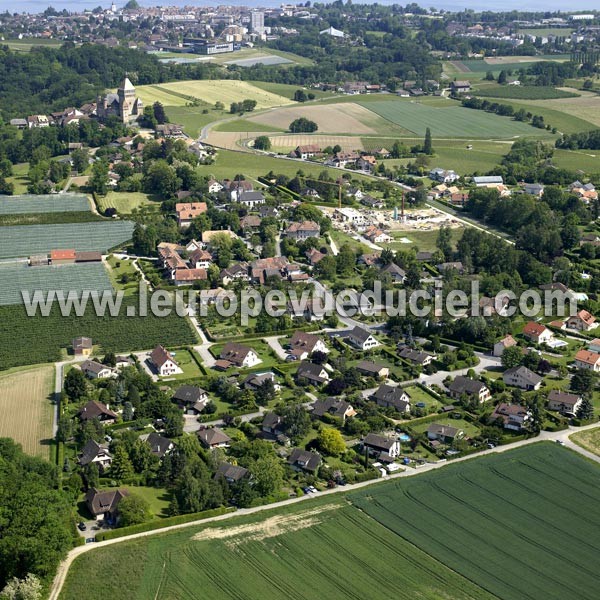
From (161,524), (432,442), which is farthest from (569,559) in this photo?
(161,524)

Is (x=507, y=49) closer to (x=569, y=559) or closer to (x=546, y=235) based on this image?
(x=546, y=235)

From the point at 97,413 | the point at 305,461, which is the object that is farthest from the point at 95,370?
the point at 305,461

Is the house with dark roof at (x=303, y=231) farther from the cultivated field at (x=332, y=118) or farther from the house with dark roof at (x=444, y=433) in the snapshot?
the cultivated field at (x=332, y=118)

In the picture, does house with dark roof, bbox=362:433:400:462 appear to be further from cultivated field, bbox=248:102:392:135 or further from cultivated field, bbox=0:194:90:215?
cultivated field, bbox=248:102:392:135

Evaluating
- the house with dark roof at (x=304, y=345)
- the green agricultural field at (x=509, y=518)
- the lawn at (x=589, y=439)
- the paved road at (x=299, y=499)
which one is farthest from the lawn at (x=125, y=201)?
the green agricultural field at (x=509, y=518)

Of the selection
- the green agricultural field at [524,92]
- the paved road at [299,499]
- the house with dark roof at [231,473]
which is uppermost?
the green agricultural field at [524,92]

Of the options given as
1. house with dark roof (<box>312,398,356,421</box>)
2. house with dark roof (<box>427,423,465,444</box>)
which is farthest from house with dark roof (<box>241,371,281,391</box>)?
house with dark roof (<box>427,423,465,444</box>)
